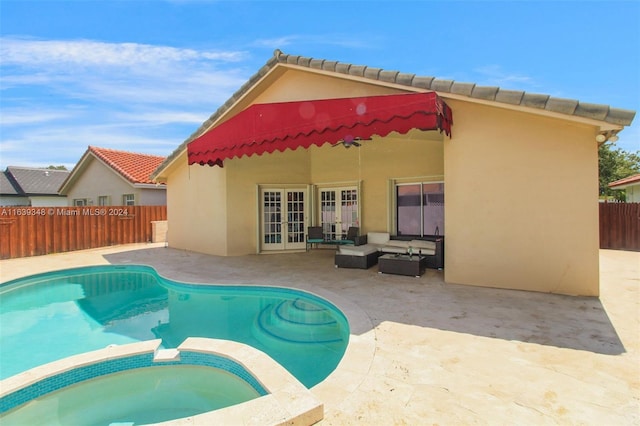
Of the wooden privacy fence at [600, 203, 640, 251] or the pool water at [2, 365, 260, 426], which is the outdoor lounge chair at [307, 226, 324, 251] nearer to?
the pool water at [2, 365, 260, 426]

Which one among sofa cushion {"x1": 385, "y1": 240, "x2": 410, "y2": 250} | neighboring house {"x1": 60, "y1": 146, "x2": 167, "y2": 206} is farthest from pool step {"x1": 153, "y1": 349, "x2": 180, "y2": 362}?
neighboring house {"x1": 60, "y1": 146, "x2": 167, "y2": 206}

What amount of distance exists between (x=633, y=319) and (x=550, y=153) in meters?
4.40

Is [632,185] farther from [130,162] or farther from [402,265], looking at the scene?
[130,162]

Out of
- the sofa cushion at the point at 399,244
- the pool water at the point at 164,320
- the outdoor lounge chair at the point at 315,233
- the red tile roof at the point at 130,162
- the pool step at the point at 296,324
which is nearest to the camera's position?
the pool water at the point at 164,320

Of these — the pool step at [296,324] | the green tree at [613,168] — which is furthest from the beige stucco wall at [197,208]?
the green tree at [613,168]

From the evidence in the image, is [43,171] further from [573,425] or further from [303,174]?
[573,425]

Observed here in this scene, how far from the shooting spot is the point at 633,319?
7078 millimetres

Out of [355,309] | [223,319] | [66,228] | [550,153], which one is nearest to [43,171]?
[66,228]

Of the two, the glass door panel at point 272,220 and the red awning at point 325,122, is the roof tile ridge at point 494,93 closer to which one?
the red awning at point 325,122

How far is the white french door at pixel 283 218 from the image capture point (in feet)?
56.2

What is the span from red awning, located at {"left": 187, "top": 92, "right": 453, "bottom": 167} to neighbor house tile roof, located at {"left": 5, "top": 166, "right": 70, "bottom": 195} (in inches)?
1614

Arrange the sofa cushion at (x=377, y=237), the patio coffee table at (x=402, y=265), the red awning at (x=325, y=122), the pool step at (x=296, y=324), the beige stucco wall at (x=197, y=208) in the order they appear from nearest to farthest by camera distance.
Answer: the pool step at (x=296, y=324) < the red awning at (x=325, y=122) < the patio coffee table at (x=402, y=265) < the sofa cushion at (x=377, y=237) < the beige stucco wall at (x=197, y=208)

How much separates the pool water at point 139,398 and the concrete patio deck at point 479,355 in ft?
6.19

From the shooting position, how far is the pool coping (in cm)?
352
